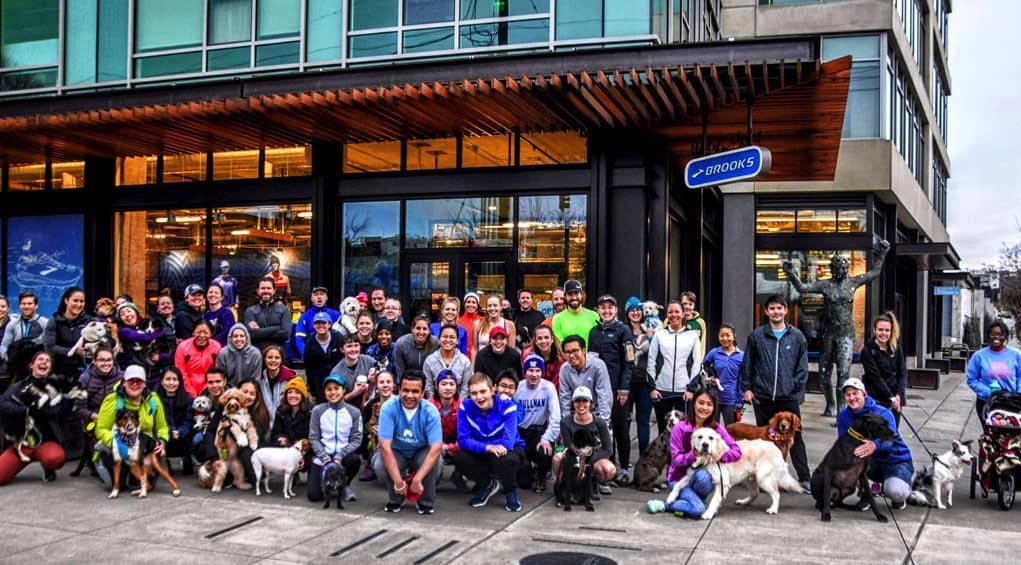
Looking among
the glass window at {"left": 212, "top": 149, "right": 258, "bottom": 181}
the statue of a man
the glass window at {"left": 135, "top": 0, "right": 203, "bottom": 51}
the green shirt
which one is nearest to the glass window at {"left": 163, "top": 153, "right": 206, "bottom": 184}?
the glass window at {"left": 212, "top": 149, "right": 258, "bottom": 181}

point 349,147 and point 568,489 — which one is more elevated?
point 349,147

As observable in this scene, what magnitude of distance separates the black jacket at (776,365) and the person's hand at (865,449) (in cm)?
109

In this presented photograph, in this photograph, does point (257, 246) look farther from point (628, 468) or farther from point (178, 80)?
point (628, 468)

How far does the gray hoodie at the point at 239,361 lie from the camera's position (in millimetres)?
9070

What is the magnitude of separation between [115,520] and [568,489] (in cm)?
377

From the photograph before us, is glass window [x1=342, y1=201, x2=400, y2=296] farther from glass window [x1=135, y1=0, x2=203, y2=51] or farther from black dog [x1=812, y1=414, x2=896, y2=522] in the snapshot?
black dog [x1=812, y1=414, x2=896, y2=522]

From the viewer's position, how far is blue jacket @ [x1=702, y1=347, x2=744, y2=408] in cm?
923

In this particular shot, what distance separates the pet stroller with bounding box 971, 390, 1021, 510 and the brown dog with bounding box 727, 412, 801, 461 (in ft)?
5.49

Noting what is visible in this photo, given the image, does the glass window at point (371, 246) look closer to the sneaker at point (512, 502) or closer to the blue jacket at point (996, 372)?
the sneaker at point (512, 502)

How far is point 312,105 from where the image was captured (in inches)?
474

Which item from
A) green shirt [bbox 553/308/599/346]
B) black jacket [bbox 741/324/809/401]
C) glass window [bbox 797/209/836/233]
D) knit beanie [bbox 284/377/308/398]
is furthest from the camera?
glass window [bbox 797/209/836/233]

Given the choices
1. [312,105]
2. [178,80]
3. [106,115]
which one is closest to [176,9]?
[178,80]

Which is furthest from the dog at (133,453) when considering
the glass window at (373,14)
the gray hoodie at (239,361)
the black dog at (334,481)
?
the glass window at (373,14)

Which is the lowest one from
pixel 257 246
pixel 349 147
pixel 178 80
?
pixel 257 246
